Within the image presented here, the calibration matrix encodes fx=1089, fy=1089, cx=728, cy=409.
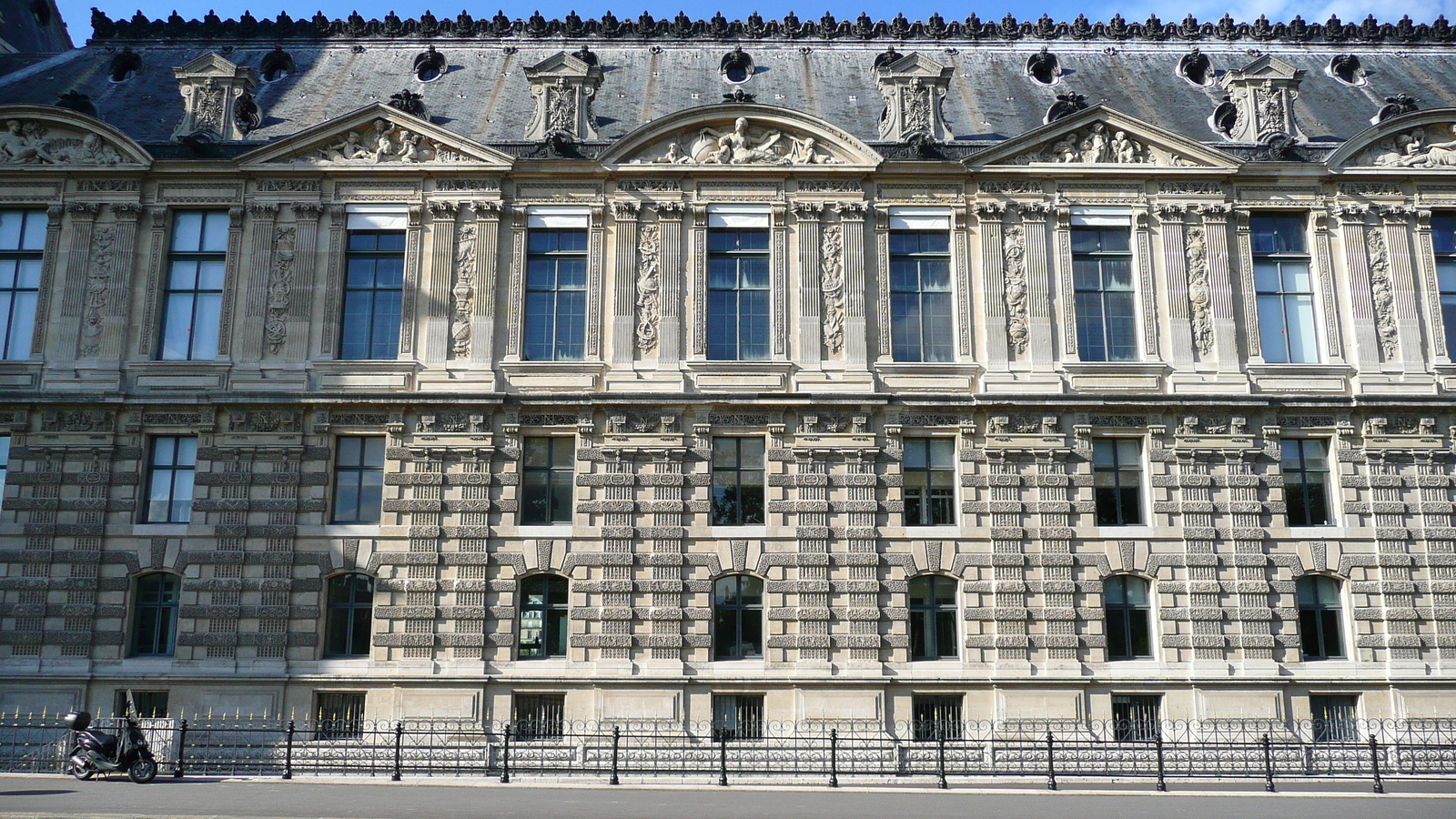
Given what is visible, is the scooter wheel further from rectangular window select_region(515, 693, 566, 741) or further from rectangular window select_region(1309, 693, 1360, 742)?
rectangular window select_region(1309, 693, 1360, 742)

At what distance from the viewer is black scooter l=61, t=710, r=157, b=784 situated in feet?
66.0

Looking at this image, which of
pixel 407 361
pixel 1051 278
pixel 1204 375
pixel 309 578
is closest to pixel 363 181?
pixel 407 361

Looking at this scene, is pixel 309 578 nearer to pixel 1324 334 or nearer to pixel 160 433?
pixel 160 433

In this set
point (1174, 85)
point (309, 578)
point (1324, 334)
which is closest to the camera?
point (309, 578)

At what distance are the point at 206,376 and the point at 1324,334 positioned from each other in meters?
27.9

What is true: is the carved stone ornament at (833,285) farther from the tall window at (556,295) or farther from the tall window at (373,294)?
the tall window at (373,294)

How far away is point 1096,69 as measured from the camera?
3300 centimetres

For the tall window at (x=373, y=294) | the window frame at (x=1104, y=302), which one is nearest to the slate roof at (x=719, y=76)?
the window frame at (x=1104, y=302)

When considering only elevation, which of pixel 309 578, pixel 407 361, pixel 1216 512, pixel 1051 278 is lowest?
pixel 309 578

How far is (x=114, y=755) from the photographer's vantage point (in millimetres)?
20188

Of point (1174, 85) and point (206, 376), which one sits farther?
point (1174, 85)

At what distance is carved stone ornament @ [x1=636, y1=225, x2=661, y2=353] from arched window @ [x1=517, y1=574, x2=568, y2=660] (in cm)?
618

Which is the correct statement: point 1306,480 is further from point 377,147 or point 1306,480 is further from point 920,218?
point 377,147

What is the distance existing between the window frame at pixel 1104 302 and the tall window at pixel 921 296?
10.7 feet
